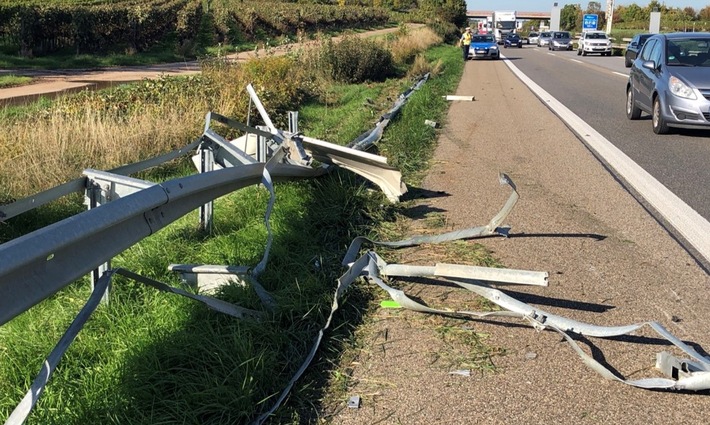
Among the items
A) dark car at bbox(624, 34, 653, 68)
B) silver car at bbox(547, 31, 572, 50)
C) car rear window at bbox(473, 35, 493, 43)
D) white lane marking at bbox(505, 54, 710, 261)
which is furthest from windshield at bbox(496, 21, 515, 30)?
white lane marking at bbox(505, 54, 710, 261)

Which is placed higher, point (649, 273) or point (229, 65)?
point (229, 65)

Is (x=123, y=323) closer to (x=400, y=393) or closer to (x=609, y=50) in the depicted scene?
(x=400, y=393)

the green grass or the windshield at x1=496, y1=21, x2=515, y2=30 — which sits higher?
the windshield at x1=496, y1=21, x2=515, y2=30

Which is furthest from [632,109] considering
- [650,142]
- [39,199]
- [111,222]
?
[111,222]

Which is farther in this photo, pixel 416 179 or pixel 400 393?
pixel 416 179

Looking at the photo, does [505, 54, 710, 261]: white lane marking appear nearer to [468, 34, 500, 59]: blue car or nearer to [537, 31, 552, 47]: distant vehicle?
[468, 34, 500, 59]: blue car

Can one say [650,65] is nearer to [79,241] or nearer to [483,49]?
[79,241]

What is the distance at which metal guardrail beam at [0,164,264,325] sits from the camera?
2.36 meters

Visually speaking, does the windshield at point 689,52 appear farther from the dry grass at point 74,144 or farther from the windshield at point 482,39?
the windshield at point 482,39

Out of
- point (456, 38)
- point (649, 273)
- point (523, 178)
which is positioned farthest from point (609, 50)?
point (649, 273)

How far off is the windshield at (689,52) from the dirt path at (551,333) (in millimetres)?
5025

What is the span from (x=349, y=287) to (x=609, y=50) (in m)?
45.0

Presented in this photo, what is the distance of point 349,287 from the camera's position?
4.50 metres

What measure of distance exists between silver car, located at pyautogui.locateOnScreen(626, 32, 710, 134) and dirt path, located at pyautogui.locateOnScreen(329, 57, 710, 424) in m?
3.64
